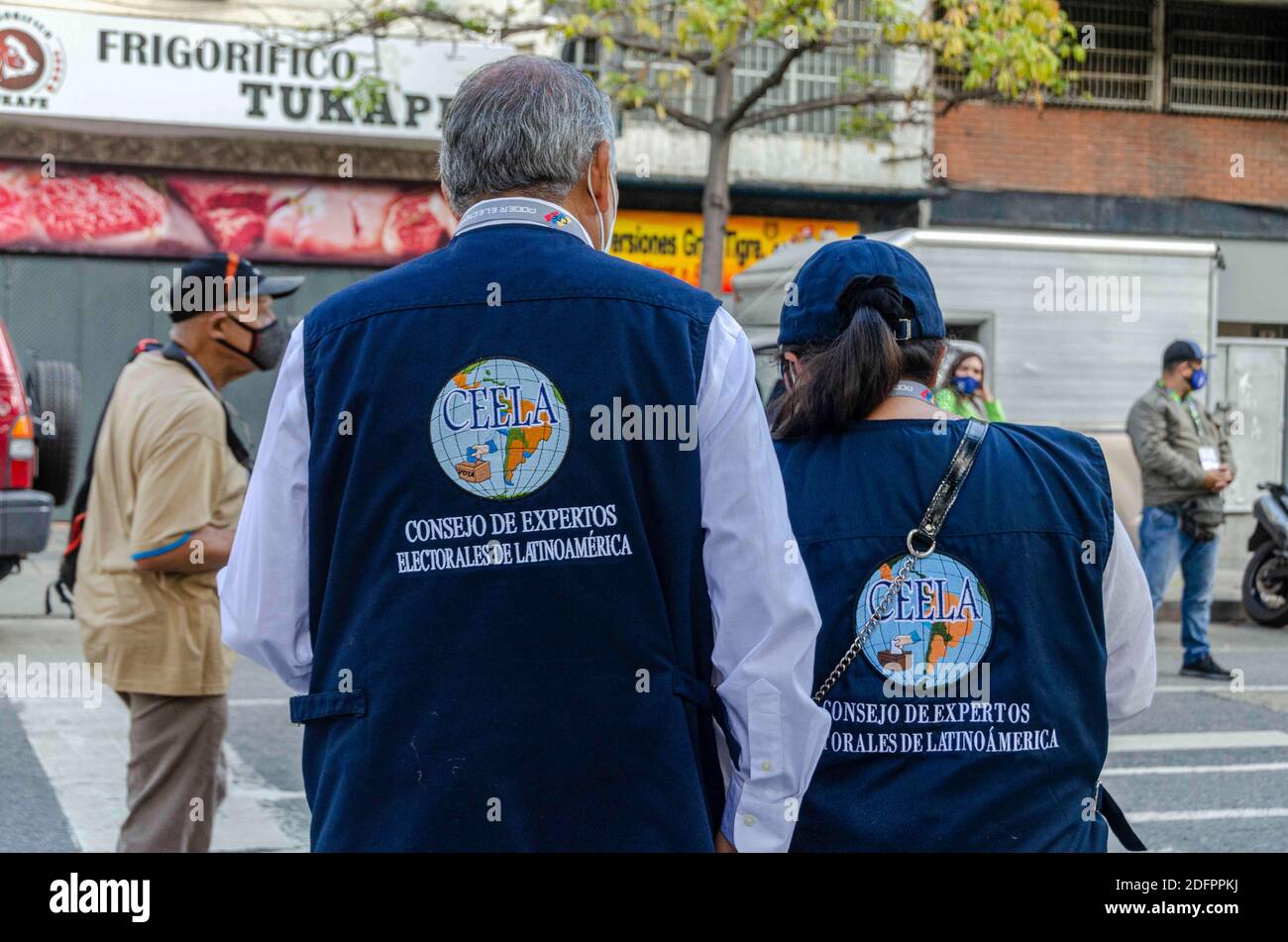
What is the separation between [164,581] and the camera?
4.27m

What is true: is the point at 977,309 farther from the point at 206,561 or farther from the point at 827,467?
the point at 827,467

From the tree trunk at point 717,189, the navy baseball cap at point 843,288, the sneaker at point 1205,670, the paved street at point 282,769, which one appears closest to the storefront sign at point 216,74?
the tree trunk at point 717,189

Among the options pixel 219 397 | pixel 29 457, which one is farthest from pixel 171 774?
pixel 29 457

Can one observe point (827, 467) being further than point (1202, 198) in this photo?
No

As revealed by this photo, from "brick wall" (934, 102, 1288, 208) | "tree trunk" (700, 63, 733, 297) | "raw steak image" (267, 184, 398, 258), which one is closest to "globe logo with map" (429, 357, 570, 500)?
"tree trunk" (700, 63, 733, 297)

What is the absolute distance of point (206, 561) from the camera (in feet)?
13.8

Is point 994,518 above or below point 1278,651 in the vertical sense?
above

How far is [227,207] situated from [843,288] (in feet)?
49.9

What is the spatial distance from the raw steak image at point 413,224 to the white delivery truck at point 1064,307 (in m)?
4.53

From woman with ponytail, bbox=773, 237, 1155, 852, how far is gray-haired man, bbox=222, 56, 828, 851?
0.79 ft

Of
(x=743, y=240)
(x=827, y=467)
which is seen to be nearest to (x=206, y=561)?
(x=827, y=467)

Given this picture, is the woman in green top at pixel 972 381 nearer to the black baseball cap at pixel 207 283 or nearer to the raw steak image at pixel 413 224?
the black baseball cap at pixel 207 283

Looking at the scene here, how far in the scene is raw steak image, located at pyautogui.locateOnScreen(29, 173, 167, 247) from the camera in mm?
16047
